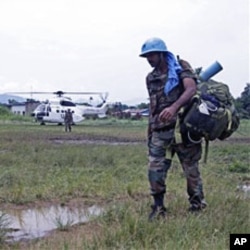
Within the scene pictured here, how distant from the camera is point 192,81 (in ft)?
18.6

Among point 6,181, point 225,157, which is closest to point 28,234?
point 6,181

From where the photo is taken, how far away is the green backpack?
559cm

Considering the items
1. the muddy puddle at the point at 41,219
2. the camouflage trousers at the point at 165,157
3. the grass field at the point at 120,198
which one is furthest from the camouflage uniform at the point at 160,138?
the muddy puddle at the point at 41,219

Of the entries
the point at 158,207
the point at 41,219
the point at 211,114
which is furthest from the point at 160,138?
the point at 41,219

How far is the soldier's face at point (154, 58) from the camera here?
5.70 m

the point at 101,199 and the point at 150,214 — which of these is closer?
the point at 150,214

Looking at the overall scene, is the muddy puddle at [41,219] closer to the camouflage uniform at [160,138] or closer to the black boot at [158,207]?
the black boot at [158,207]

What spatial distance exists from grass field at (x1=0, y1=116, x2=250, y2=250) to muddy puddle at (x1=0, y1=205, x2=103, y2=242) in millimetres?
163

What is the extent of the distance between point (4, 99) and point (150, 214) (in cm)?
12666

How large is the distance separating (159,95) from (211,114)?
54 centimetres

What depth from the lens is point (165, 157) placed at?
579 centimetres

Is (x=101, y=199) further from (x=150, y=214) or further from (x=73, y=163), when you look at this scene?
(x=73, y=163)

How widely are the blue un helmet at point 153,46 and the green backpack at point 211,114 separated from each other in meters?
0.31

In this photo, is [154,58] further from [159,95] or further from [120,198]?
[120,198]
